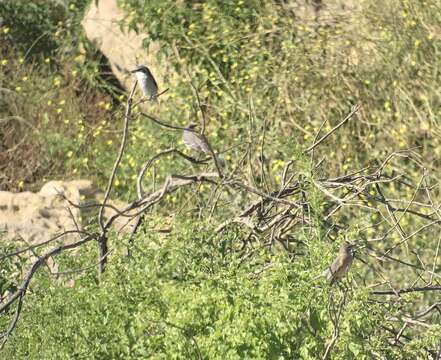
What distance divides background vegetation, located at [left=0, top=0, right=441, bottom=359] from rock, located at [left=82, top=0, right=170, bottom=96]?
0.50 ft

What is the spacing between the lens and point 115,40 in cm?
982

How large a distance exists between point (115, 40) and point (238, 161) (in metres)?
3.43

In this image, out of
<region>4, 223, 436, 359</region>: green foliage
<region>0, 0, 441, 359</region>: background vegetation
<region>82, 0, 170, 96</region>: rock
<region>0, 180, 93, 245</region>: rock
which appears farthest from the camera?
<region>82, 0, 170, 96</region>: rock

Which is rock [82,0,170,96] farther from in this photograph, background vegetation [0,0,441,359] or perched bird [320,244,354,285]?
perched bird [320,244,354,285]

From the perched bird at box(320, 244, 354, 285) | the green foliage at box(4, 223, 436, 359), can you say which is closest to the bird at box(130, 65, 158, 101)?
the green foliage at box(4, 223, 436, 359)

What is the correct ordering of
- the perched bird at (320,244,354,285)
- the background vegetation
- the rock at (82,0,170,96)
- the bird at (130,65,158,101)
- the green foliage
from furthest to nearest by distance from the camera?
1. the rock at (82,0,170,96)
2. the bird at (130,65,158,101)
3. the perched bird at (320,244,354,285)
4. the background vegetation
5. the green foliage

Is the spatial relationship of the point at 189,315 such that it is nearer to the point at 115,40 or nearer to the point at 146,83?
the point at 146,83

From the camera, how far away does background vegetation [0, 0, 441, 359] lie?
3785mm

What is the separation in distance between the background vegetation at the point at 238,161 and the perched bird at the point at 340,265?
0.04 metres

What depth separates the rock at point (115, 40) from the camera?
9.55 meters

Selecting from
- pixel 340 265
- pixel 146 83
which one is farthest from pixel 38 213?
pixel 340 265

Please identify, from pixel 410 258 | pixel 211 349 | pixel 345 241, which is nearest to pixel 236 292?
pixel 211 349

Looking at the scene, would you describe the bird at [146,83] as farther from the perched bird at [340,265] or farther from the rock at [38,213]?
the perched bird at [340,265]

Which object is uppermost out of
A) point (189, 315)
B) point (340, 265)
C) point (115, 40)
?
point (189, 315)
